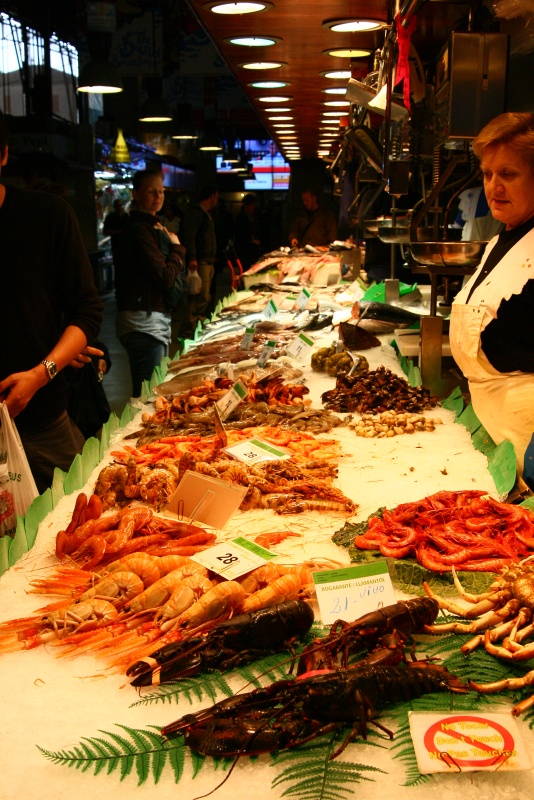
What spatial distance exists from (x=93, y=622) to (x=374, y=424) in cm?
203

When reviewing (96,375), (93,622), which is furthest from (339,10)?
(93,622)

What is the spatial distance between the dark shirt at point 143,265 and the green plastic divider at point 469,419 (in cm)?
304

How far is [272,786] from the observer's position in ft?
4.88

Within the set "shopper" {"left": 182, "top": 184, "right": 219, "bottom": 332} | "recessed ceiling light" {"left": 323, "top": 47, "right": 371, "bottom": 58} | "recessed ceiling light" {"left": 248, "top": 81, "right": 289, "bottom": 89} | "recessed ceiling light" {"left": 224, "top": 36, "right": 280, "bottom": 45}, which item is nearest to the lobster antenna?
"recessed ceiling light" {"left": 224, "top": 36, "right": 280, "bottom": 45}

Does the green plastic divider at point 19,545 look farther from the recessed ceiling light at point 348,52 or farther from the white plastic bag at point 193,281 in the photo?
the white plastic bag at point 193,281

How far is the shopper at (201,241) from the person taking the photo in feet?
36.3

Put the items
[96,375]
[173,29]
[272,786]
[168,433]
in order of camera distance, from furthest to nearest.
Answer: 1. [173,29]
2. [96,375]
3. [168,433]
4. [272,786]

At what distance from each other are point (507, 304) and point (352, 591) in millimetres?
1715

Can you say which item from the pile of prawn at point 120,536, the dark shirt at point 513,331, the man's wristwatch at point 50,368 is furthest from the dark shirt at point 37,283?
the dark shirt at point 513,331

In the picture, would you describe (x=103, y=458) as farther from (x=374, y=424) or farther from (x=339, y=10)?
(x=339, y=10)

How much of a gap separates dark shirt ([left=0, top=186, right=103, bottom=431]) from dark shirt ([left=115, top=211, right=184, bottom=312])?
108 inches

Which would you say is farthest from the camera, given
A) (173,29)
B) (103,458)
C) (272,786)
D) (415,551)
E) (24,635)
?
(173,29)

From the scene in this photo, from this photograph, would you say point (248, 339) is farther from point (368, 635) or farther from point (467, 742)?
point (467, 742)

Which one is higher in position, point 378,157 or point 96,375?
point 378,157
